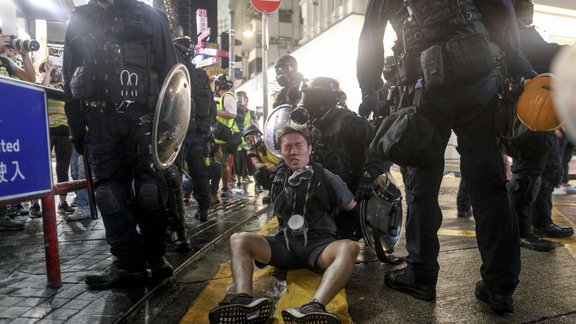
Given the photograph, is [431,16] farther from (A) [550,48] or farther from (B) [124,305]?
(B) [124,305]

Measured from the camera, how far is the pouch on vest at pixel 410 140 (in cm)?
209

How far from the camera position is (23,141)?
2.27m

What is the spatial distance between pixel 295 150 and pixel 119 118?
1.14 meters

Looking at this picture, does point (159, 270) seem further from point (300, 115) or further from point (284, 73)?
point (284, 73)

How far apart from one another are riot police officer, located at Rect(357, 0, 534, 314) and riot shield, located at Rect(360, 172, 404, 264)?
0.27m

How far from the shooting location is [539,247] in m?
3.12

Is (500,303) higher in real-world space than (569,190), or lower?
higher

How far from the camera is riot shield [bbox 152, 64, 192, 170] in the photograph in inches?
94.4

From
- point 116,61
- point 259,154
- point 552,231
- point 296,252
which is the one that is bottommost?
point 552,231

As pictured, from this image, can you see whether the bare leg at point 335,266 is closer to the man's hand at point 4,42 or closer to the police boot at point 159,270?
the police boot at point 159,270

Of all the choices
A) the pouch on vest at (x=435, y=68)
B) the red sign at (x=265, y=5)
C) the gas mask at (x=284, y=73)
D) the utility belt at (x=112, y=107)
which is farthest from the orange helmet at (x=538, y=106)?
the red sign at (x=265, y=5)

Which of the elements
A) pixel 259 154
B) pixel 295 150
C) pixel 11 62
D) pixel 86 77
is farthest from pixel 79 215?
pixel 295 150

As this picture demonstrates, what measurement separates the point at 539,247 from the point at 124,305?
2969 mm

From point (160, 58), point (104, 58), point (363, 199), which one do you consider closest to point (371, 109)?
point (363, 199)
